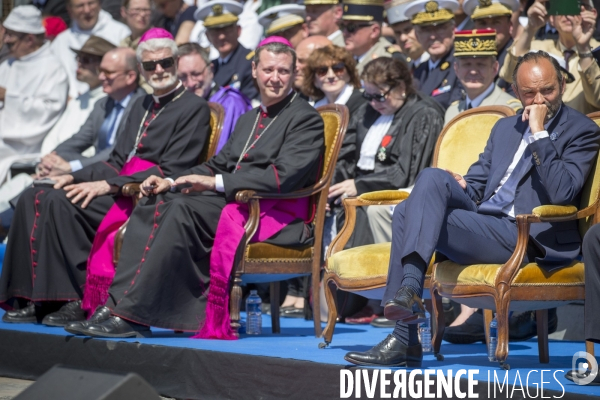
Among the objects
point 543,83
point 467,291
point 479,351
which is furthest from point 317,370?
point 543,83

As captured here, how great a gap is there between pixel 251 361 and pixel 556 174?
1641 mm

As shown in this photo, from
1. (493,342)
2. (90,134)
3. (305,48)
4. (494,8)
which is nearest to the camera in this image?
(493,342)

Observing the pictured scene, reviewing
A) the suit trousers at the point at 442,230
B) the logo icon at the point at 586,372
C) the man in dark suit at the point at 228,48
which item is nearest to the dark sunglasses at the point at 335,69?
the man in dark suit at the point at 228,48

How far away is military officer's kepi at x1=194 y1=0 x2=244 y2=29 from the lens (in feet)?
27.7

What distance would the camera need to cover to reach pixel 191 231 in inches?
225

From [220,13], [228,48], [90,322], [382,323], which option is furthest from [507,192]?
[220,13]

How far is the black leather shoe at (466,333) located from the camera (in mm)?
5777

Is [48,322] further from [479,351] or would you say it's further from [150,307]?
[479,351]

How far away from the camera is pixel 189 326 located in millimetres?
5727

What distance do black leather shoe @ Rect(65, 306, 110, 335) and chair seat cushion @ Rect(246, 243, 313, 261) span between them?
843 mm

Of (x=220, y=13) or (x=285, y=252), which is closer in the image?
(x=285, y=252)

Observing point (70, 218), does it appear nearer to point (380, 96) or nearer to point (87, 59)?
point (380, 96)

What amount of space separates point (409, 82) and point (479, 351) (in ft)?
6.89

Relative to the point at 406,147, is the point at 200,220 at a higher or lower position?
lower
